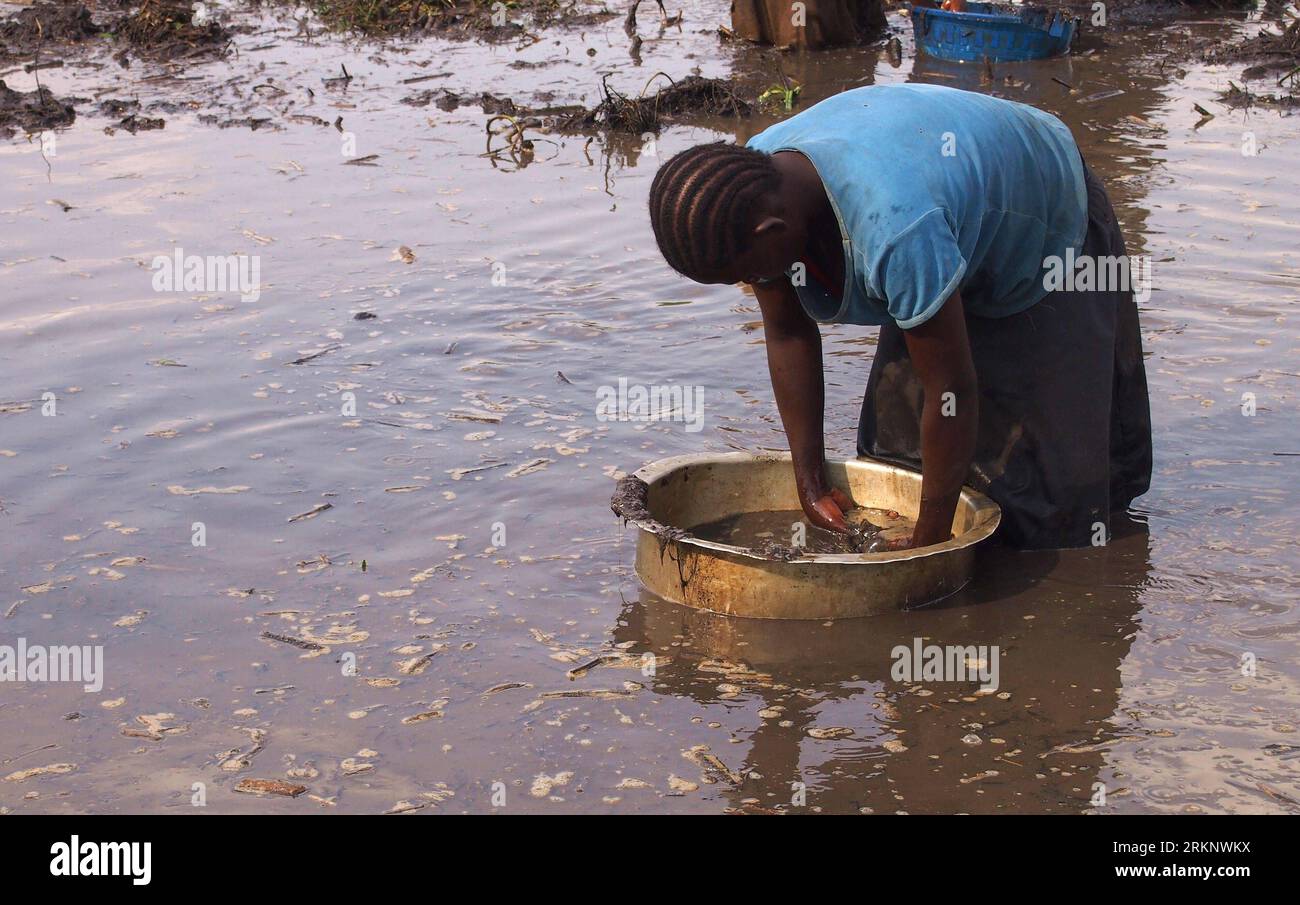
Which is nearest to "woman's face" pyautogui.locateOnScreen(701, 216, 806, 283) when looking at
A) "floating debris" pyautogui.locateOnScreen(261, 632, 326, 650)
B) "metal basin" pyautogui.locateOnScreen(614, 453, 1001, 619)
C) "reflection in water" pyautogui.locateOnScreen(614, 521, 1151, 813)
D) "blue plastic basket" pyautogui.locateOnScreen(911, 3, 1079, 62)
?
"metal basin" pyautogui.locateOnScreen(614, 453, 1001, 619)

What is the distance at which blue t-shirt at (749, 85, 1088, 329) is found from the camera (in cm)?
293

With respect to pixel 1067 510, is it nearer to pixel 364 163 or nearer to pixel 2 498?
pixel 2 498

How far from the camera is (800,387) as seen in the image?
368 cm

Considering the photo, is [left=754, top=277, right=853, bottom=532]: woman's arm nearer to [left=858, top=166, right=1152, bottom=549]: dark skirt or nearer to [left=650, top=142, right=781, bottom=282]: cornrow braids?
[left=858, top=166, right=1152, bottom=549]: dark skirt

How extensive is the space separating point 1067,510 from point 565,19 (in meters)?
8.67

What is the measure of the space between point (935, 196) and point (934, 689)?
1121 mm

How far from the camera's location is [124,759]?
3.02 meters

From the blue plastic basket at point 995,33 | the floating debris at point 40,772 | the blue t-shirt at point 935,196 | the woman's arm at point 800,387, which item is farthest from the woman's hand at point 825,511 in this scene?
the blue plastic basket at point 995,33

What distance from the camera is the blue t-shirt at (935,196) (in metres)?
2.93

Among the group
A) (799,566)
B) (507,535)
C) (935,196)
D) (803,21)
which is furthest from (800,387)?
(803,21)

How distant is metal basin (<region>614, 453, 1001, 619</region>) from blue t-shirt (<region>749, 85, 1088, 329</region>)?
0.57 m

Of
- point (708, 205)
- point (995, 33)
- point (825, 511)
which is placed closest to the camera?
point (708, 205)

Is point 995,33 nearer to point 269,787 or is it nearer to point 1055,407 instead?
point 1055,407

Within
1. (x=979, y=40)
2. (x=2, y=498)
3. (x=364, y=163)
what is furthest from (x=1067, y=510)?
(x=979, y=40)
